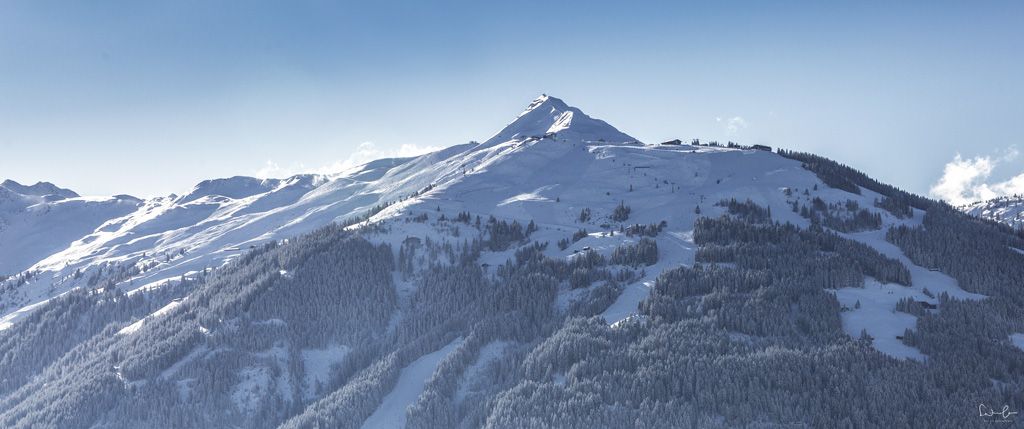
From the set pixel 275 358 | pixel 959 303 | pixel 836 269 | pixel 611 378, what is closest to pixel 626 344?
pixel 611 378

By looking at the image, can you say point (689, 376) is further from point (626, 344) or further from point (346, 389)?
point (346, 389)

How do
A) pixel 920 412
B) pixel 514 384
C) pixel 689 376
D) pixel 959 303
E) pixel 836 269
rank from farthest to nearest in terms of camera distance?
1. pixel 836 269
2. pixel 959 303
3. pixel 514 384
4. pixel 689 376
5. pixel 920 412

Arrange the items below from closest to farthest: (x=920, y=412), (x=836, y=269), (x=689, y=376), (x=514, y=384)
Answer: (x=920, y=412) < (x=689, y=376) < (x=514, y=384) < (x=836, y=269)

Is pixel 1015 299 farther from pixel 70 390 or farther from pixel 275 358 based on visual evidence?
pixel 70 390

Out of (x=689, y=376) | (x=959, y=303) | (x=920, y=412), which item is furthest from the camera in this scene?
(x=959, y=303)

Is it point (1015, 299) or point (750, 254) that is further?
point (750, 254)

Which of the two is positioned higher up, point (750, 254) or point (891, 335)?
point (750, 254)

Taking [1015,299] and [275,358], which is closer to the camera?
[1015,299]

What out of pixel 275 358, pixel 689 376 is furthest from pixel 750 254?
pixel 275 358

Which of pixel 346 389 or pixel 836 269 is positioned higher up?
pixel 836 269
